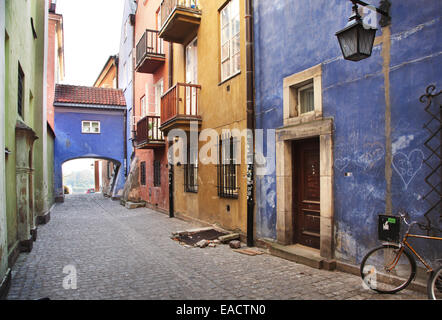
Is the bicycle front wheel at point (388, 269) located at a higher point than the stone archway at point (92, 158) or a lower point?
lower

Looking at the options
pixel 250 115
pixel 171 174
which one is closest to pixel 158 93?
pixel 171 174

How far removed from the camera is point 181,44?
1285cm

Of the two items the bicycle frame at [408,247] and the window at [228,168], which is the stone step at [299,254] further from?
the window at [228,168]

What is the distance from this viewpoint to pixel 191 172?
12.3m

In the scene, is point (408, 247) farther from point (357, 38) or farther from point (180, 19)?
point (180, 19)

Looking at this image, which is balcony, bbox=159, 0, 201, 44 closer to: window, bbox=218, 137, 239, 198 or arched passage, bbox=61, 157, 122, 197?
window, bbox=218, 137, 239, 198

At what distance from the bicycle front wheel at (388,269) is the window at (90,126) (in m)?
20.5

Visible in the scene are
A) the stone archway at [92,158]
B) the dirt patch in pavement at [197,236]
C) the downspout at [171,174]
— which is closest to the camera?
the dirt patch in pavement at [197,236]

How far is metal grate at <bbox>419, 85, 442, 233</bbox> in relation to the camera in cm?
446

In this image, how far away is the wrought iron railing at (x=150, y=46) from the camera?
14.7m

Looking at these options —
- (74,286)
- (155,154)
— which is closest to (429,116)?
(74,286)

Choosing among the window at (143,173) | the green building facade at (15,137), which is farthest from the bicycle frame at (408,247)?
the window at (143,173)
